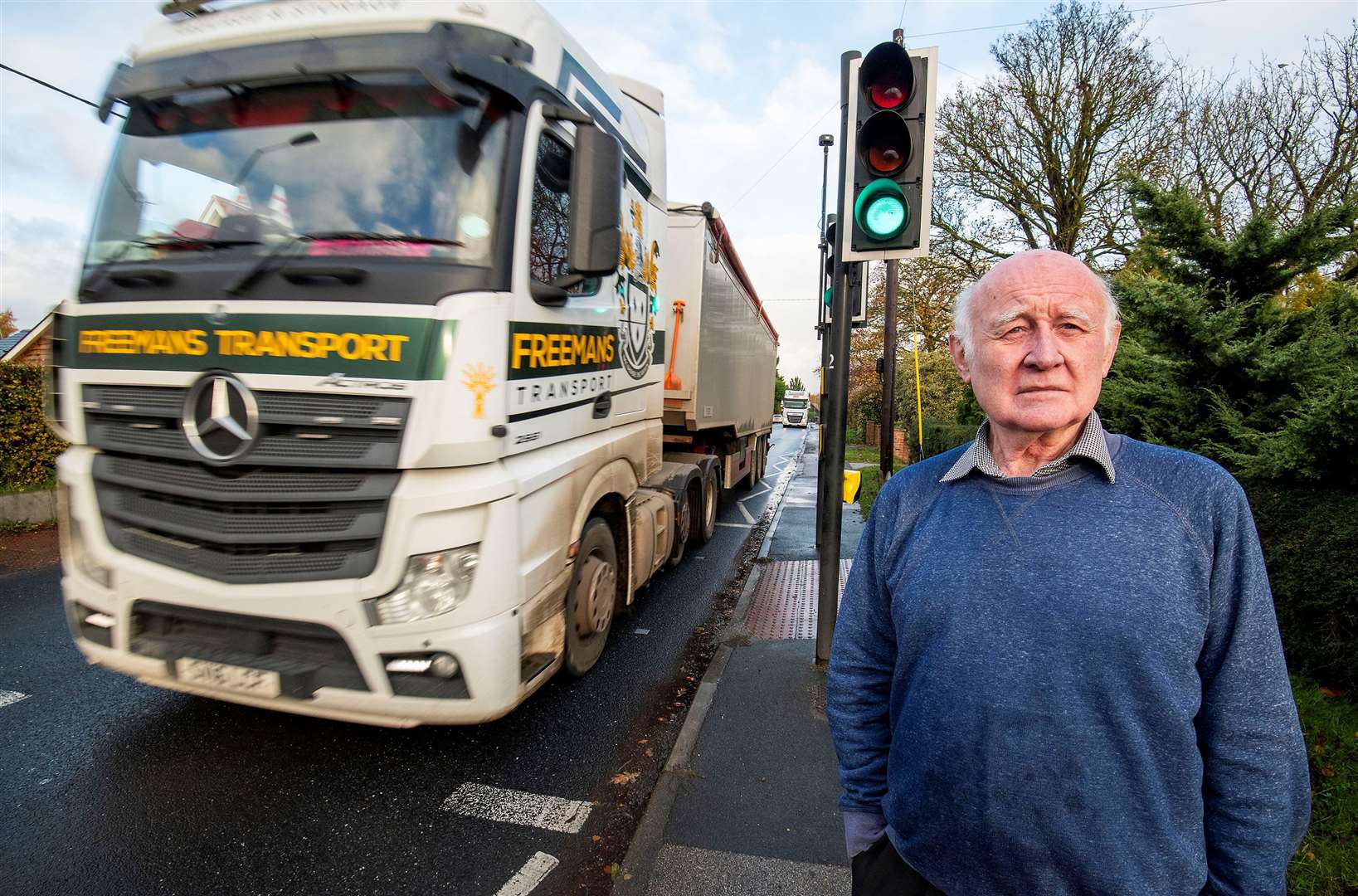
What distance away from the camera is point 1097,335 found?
1490 millimetres

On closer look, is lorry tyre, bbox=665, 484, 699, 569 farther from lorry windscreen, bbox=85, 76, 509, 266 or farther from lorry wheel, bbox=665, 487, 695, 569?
lorry windscreen, bbox=85, 76, 509, 266

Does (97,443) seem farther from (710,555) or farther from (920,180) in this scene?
(710,555)

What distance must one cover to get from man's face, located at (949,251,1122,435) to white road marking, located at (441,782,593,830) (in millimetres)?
2510

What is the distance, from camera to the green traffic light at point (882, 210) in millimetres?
3633

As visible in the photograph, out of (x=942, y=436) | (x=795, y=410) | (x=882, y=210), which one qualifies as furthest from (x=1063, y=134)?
(x=795, y=410)

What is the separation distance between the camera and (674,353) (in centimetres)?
666

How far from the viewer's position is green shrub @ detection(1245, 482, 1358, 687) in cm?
327

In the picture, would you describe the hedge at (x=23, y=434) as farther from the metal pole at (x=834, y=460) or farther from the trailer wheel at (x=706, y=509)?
the metal pole at (x=834, y=460)

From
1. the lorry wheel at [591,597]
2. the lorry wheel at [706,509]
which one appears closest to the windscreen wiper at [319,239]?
the lorry wheel at [591,597]

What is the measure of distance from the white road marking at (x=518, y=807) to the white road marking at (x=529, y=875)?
0.19 metres

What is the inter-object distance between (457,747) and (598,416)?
195cm

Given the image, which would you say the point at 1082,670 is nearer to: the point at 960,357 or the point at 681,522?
the point at 960,357

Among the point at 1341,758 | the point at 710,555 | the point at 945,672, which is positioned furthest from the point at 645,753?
the point at 710,555

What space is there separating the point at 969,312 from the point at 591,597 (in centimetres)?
285
